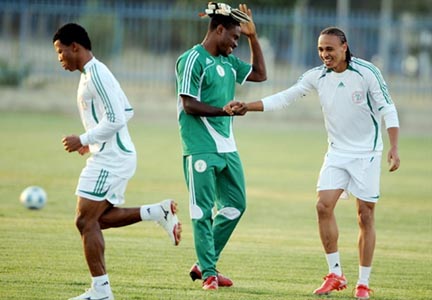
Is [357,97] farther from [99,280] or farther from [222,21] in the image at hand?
[99,280]

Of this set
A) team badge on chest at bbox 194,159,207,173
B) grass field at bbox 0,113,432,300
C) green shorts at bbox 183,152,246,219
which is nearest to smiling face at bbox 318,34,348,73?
green shorts at bbox 183,152,246,219

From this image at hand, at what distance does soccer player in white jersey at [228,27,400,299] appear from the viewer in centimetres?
1028

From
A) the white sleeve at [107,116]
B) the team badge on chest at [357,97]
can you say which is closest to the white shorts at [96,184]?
the white sleeve at [107,116]

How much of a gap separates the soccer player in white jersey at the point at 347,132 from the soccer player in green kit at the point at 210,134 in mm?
423

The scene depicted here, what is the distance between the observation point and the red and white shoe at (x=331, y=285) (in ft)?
33.7

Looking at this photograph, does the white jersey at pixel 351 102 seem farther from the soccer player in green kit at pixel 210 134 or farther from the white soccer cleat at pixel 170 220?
the white soccer cleat at pixel 170 220

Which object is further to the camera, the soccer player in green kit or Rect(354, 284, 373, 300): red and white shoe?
the soccer player in green kit

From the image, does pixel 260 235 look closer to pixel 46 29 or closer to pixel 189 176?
pixel 189 176

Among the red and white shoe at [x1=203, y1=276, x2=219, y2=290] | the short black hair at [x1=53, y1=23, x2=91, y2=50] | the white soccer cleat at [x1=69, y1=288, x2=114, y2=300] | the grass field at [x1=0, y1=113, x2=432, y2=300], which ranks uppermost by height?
the short black hair at [x1=53, y1=23, x2=91, y2=50]

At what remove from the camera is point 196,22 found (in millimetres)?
37219

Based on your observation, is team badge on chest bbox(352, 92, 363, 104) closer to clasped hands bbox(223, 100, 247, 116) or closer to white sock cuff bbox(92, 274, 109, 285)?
clasped hands bbox(223, 100, 247, 116)

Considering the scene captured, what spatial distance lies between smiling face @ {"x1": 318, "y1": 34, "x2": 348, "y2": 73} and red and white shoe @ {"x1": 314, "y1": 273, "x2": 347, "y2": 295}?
192 centimetres

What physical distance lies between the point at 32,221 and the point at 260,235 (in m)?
2.99

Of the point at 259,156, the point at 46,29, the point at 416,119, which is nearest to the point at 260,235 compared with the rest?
the point at 259,156
